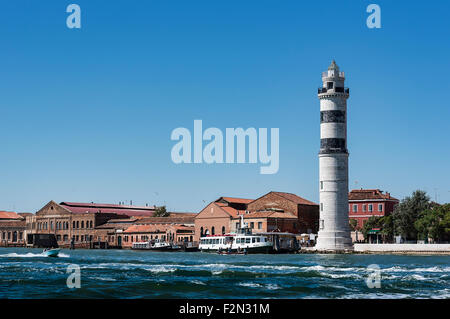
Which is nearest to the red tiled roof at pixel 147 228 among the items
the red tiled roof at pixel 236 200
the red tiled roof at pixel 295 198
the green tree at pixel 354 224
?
the red tiled roof at pixel 236 200

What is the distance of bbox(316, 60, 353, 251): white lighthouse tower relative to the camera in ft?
254

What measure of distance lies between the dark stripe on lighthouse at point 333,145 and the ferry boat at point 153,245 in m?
29.3

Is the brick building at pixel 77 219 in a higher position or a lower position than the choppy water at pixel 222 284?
higher

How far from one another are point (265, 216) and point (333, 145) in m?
18.4

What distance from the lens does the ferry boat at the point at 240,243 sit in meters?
79.9

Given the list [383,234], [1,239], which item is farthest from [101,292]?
[1,239]

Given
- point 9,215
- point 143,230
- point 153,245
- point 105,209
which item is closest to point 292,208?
point 153,245

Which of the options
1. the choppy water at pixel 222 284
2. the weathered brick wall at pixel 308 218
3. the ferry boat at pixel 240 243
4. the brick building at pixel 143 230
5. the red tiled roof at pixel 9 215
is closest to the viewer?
the choppy water at pixel 222 284

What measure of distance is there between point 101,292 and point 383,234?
6626 cm

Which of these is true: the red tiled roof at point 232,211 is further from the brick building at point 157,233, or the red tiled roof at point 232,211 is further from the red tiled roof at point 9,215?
the red tiled roof at point 9,215
